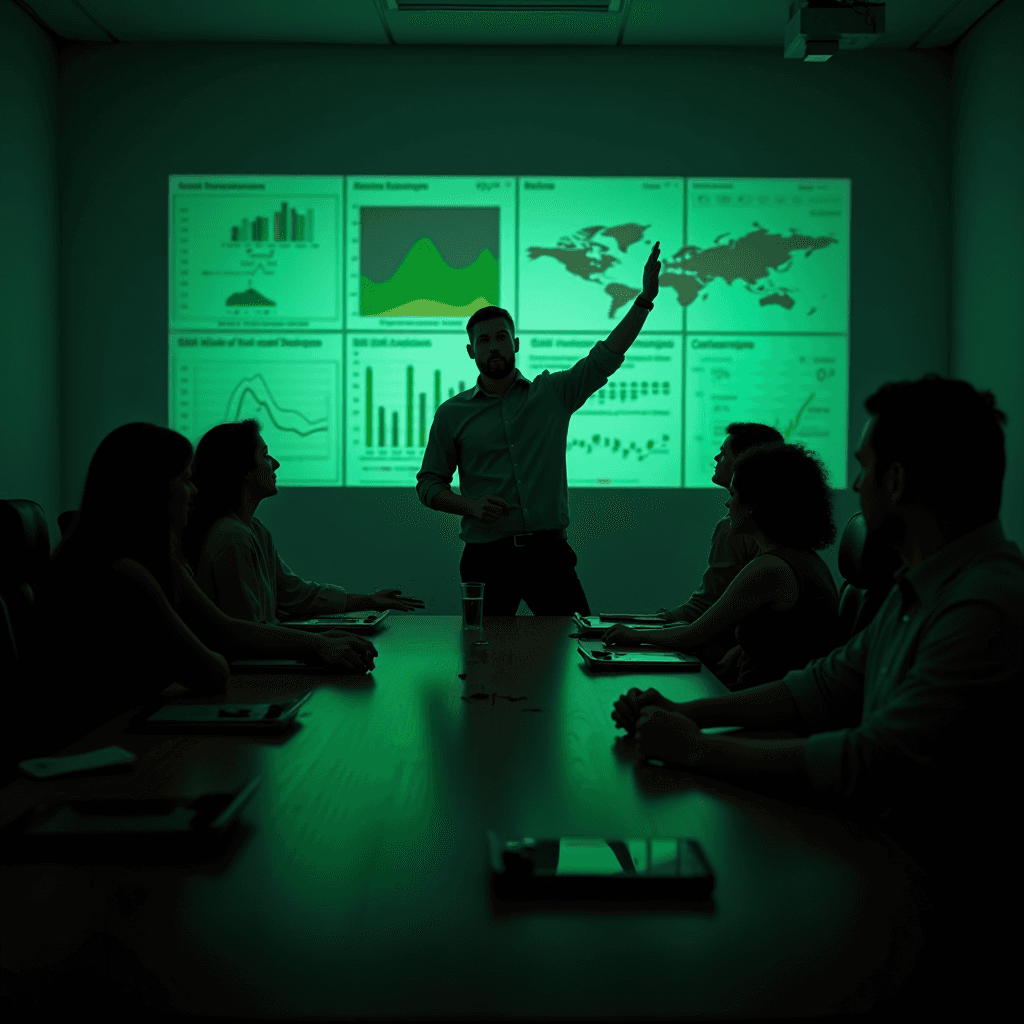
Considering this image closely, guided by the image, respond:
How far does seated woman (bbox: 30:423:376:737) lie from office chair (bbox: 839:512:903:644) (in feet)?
3.90

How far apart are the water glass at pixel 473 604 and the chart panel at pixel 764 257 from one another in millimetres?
2696

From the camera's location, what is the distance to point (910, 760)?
3.53ft

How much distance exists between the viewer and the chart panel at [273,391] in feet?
14.6

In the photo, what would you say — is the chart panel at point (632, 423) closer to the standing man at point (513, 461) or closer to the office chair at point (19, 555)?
the standing man at point (513, 461)

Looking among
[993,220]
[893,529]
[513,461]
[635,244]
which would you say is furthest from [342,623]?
[993,220]

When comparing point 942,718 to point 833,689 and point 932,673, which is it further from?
point 833,689

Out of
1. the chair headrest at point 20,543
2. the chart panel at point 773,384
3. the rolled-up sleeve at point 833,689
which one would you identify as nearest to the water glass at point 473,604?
the rolled-up sleeve at point 833,689

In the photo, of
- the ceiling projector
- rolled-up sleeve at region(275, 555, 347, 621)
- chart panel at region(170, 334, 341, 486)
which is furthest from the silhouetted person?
chart panel at region(170, 334, 341, 486)

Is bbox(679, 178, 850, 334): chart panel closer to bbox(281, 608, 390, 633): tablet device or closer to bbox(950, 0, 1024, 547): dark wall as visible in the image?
bbox(950, 0, 1024, 547): dark wall

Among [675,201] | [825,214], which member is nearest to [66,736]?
[675,201]

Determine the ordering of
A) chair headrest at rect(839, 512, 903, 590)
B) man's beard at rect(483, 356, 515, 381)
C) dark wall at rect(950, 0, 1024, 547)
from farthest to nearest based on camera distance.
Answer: dark wall at rect(950, 0, 1024, 547), man's beard at rect(483, 356, 515, 381), chair headrest at rect(839, 512, 903, 590)

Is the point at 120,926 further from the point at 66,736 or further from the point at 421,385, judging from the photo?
the point at 421,385

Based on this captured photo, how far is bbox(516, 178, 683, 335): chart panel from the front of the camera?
442 centimetres

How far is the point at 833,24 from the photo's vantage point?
10.5 feet
